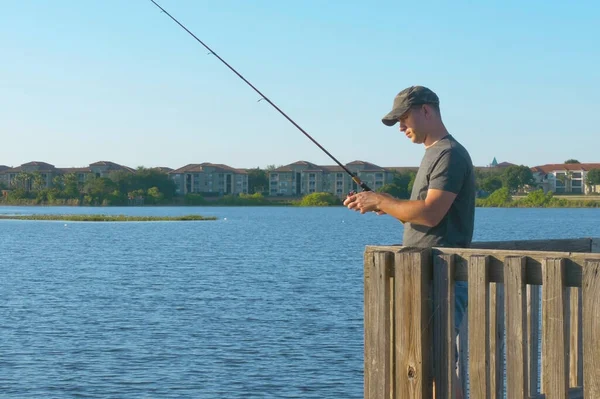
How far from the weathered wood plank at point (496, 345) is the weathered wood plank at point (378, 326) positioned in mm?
582

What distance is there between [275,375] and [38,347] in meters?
6.42

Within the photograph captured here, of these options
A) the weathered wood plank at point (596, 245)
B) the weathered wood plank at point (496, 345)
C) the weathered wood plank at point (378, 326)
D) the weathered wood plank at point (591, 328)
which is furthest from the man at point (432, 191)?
the weathered wood plank at point (596, 245)

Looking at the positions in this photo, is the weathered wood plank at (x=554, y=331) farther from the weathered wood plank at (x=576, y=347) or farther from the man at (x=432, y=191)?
the weathered wood plank at (x=576, y=347)

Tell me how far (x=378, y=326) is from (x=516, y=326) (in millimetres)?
793

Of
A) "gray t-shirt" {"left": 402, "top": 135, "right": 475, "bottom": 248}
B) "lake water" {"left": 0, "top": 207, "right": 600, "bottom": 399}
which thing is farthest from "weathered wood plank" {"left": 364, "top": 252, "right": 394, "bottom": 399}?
"lake water" {"left": 0, "top": 207, "right": 600, "bottom": 399}

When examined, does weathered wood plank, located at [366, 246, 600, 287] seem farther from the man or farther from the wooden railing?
the man

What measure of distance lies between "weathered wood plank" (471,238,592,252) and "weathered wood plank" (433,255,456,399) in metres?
0.84

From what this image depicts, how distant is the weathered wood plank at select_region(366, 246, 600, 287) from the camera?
4.73m

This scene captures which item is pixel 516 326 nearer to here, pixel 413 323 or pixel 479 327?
pixel 479 327

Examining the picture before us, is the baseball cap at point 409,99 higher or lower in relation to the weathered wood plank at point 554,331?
higher

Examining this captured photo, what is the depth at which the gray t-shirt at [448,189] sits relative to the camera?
18.5 ft

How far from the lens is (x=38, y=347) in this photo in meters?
22.0

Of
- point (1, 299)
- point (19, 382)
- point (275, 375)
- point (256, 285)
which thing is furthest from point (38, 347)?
point (256, 285)

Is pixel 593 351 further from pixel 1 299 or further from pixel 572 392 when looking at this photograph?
pixel 1 299
